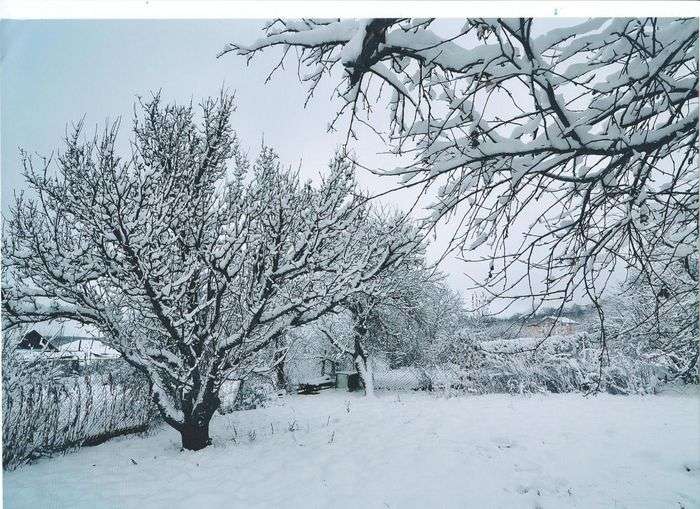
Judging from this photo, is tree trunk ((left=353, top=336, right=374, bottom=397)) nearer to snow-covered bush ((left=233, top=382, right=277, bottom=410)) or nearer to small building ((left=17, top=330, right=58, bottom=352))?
snow-covered bush ((left=233, top=382, right=277, bottom=410))

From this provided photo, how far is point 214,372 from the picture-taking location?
4332 mm

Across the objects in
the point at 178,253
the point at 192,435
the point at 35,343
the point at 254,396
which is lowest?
the point at 254,396

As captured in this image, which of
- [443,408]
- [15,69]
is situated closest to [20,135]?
[15,69]

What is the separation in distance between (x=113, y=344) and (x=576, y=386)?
1039 cm

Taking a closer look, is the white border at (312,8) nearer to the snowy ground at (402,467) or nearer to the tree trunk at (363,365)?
the snowy ground at (402,467)

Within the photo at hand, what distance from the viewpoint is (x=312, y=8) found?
216 centimetres

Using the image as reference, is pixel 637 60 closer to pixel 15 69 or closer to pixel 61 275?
pixel 15 69

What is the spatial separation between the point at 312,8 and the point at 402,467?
13.8ft

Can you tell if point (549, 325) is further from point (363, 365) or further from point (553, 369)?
point (363, 365)

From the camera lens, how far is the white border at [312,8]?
2.03 metres

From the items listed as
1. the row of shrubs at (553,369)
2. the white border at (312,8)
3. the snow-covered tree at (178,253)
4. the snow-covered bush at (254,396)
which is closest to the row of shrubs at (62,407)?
the snow-covered tree at (178,253)

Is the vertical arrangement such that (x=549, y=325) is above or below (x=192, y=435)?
above

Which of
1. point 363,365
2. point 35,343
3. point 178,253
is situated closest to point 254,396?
point 363,365

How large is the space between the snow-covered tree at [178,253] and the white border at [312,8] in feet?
5.62
